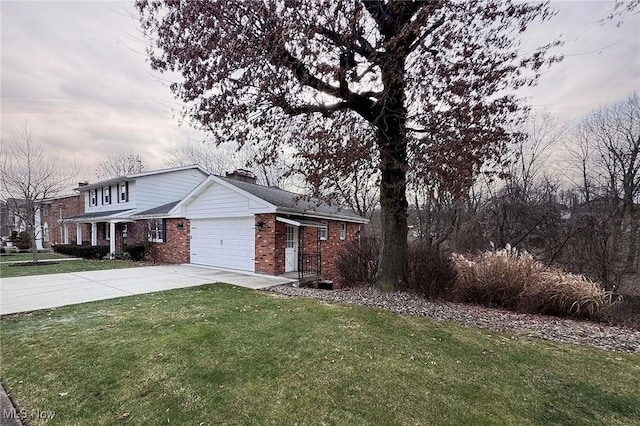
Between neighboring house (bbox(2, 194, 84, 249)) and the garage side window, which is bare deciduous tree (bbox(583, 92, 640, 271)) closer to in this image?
the garage side window

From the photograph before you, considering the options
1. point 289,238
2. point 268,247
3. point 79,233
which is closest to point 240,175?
point 289,238

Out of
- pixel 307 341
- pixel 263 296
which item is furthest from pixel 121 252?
pixel 307 341

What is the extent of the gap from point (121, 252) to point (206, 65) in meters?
Result: 15.5

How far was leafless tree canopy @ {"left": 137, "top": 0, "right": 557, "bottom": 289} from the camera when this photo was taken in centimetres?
534

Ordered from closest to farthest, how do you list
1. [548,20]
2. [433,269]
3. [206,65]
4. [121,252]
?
1. [548,20]
2. [206,65]
3. [433,269]
4. [121,252]

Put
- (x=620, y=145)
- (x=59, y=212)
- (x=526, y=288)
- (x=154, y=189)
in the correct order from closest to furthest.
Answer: (x=526, y=288) → (x=620, y=145) → (x=154, y=189) → (x=59, y=212)

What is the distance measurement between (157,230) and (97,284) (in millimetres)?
7841

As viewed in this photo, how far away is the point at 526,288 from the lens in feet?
22.4

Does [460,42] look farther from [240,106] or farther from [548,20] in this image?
[240,106]

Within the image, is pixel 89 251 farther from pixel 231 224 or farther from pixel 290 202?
pixel 290 202

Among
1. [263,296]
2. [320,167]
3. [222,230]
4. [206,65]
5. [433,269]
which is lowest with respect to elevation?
[263,296]

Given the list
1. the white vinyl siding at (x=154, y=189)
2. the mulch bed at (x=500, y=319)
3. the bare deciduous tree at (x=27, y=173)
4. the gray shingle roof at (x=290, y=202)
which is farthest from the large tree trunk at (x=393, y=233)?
the bare deciduous tree at (x=27, y=173)

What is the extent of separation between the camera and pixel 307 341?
4.41 metres

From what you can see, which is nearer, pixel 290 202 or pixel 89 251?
pixel 290 202
